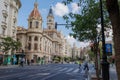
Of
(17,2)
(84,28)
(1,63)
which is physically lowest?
(1,63)

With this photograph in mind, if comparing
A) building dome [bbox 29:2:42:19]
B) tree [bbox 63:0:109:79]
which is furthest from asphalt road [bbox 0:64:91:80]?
building dome [bbox 29:2:42:19]

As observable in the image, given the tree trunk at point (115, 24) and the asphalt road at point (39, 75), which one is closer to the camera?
the tree trunk at point (115, 24)

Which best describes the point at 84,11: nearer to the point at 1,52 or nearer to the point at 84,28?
the point at 84,28

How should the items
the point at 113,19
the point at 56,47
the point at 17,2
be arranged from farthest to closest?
the point at 56,47 < the point at 17,2 < the point at 113,19

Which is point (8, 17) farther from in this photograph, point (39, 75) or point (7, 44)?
point (39, 75)

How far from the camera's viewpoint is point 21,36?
9319cm

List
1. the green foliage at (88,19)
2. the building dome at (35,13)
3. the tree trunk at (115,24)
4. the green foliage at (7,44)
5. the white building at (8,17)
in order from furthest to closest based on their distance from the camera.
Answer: the building dome at (35,13) → the white building at (8,17) → the green foliage at (7,44) → the green foliage at (88,19) → the tree trunk at (115,24)

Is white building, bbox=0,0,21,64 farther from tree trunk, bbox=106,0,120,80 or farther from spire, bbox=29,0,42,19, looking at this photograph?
tree trunk, bbox=106,0,120,80

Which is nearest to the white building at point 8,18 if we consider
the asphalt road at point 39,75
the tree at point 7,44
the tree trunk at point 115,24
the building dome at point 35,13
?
the tree at point 7,44

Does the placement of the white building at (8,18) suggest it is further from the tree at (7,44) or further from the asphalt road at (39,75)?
the asphalt road at (39,75)

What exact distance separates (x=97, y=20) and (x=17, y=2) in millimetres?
46247

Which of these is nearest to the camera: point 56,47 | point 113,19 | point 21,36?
point 113,19

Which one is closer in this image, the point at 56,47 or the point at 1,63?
the point at 1,63

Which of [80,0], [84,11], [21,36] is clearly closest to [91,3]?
[84,11]
